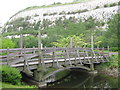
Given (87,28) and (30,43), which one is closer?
(30,43)

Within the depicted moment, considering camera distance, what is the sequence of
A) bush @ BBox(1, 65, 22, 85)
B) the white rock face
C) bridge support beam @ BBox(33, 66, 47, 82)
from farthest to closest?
1. the white rock face
2. bridge support beam @ BBox(33, 66, 47, 82)
3. bush @ BBox(1, 65, 22, 85)

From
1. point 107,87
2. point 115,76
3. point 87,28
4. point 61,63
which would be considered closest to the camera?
point 107,87

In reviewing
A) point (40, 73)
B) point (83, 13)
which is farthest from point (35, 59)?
point (83, 13)

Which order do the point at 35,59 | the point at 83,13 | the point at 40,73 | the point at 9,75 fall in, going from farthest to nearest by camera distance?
the point at 83,13 < the point at 35,59 < the point at 40,73 < the point at 9,75

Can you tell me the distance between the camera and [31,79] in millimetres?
10602

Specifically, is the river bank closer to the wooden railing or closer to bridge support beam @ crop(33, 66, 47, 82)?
the wooden railing

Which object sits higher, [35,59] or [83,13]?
[83,13]

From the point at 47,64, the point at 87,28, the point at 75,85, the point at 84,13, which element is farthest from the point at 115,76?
the point at 84,13

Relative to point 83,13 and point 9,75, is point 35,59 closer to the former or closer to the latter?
point 9,75

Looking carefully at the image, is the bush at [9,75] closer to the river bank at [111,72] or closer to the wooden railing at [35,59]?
the wooden railing at [35,59]

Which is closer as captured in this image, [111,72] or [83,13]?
[111,72]

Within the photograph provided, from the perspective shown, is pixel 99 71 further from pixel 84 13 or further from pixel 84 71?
pixel 84 13

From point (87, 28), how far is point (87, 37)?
3.88 m

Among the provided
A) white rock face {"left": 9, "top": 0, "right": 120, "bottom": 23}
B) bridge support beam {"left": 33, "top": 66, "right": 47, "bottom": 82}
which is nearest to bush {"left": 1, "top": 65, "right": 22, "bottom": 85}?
bridge support beam {"left": 33, "top": 66, "right": 47, "bottom": 82}
